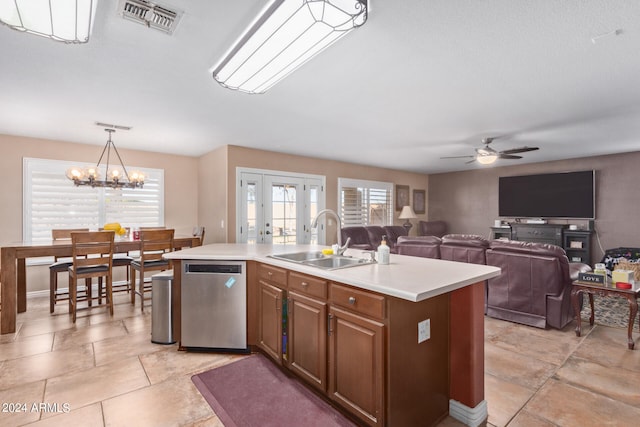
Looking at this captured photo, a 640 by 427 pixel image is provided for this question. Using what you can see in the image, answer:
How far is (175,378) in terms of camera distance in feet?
7.91

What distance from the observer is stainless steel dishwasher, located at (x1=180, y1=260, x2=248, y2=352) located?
9.12 feet

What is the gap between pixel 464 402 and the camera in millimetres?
1919

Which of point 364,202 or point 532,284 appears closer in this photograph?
point 532,284

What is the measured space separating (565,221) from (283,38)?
24.8ft

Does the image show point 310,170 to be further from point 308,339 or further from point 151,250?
point 308,339

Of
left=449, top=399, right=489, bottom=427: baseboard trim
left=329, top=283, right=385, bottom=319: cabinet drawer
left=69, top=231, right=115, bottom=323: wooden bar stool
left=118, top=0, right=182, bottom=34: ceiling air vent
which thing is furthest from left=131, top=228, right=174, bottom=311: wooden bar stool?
left=449, top=399, right=489, bottom=427: baseboard trim

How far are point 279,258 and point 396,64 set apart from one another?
1837mm

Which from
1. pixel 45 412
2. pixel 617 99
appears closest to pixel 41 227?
pixel 45 412

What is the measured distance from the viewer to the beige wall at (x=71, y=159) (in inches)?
175

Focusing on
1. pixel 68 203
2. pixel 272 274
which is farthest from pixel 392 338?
pixel 68 203

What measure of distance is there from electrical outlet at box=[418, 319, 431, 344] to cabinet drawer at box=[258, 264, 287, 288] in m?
1.08

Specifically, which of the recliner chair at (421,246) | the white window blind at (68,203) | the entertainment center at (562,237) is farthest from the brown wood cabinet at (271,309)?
the entertainment center at (562,237)

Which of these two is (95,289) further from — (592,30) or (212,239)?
(592,30)

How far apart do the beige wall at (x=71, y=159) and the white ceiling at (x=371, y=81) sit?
0.89 feet
